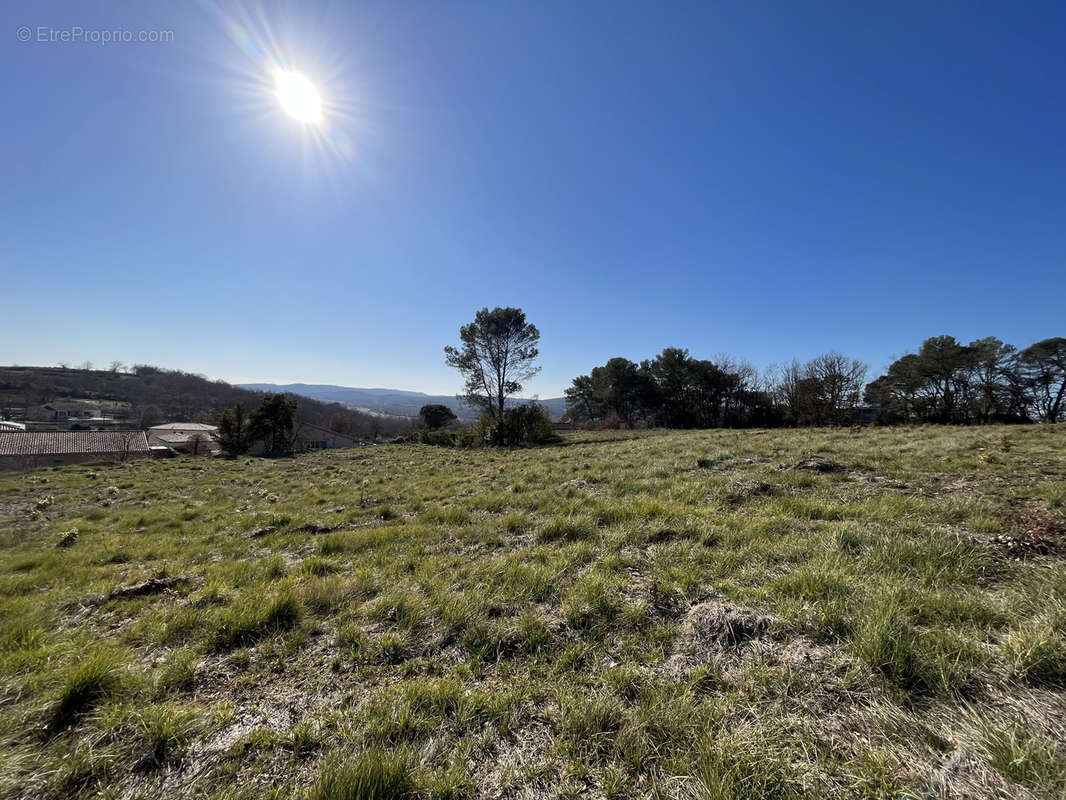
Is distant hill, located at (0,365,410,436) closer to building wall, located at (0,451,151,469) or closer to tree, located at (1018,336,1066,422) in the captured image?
building wall, located at (0,451,151,469)

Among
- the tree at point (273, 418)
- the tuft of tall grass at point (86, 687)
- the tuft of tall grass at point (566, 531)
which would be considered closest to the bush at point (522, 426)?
the tuft of tall grass at point (566, 531)

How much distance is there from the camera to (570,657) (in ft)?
9.00

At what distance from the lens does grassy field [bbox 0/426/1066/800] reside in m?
1.83

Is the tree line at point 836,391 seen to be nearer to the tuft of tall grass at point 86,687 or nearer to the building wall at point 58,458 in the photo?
the tuft of tall grass at point 86,687

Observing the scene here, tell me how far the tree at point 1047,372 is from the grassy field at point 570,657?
118 feet

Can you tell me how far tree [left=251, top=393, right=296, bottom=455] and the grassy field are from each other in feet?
114

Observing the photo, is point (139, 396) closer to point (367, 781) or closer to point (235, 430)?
point (235, 430)

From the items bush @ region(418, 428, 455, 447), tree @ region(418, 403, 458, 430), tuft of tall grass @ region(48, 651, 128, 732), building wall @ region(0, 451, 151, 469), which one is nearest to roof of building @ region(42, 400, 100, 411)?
building wall @ region(0, 451, 151, 469)

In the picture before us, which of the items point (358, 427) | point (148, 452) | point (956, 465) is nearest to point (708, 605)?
point (956, 465)

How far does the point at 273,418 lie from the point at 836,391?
54883mm

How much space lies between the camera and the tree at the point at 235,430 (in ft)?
111

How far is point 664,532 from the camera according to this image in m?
4.99

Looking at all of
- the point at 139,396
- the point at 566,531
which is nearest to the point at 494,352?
the point at 566,531

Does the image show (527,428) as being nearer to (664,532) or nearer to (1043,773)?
(664,532)
